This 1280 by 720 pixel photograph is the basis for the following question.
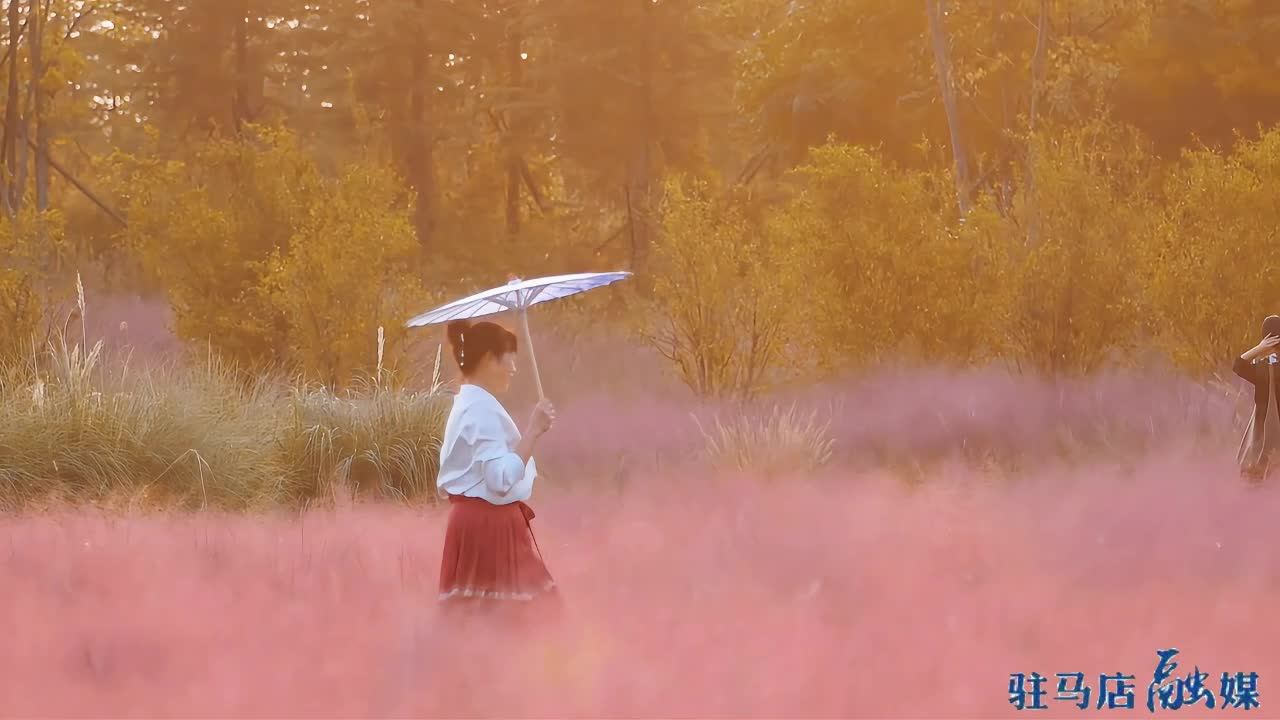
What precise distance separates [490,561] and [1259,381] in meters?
5.27

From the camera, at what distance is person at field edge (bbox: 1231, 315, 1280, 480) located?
8.78m

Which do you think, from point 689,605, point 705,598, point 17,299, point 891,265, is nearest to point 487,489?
point 689,605

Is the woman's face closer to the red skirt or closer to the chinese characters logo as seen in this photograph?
the red skirt

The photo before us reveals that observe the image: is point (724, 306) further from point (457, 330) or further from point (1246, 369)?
point (457, 330)

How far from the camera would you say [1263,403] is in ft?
29.7

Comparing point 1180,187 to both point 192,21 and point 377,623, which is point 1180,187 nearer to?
point 377,623

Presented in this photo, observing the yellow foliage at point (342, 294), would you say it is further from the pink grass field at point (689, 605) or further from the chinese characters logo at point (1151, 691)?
the chinese characters logo at point (1151, 691)

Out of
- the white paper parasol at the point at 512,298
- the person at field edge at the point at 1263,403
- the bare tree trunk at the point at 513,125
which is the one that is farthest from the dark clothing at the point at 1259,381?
the bare tree trunk at the point at 513,125

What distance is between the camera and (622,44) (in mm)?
30125

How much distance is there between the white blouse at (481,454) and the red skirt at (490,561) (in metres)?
0.08

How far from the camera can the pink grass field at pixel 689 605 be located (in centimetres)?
588

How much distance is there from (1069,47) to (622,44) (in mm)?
9774

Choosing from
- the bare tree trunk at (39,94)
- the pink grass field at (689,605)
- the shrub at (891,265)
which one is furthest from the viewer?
the bare tree trunk at (39,94)

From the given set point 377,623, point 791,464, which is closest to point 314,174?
point 791,464
